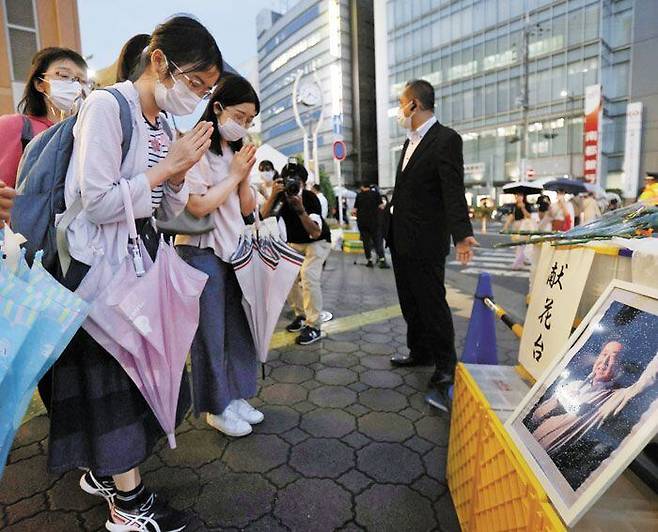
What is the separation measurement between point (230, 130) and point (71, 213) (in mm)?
981

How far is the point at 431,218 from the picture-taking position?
274cm

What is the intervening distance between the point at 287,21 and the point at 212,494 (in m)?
68.1

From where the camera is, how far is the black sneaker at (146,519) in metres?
1.55

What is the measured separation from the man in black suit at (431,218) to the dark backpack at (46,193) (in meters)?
1.86

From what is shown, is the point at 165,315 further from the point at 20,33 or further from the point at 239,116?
the point at 20,33

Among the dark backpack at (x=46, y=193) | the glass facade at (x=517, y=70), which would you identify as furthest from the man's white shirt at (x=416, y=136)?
the glass facade at (x=517, y=70)

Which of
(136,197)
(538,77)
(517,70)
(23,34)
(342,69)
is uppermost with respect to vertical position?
(342,69)

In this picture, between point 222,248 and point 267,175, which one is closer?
point 222,248

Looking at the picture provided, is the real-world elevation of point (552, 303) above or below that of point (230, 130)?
below

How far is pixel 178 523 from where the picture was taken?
5.31 ft

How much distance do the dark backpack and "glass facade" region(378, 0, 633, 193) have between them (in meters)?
34.1

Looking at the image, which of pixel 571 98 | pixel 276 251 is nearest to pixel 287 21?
pixel 571 98

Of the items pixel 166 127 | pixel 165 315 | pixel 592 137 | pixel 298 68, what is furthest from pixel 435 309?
pixel 298 68

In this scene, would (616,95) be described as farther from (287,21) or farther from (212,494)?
(287,21)
